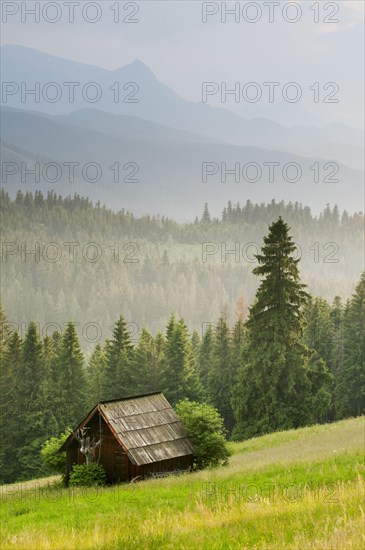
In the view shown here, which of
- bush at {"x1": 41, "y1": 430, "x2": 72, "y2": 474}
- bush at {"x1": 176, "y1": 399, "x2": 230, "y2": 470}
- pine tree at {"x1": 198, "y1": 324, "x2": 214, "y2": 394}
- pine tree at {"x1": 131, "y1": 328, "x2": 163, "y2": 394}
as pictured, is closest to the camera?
bush at {"x1": 176, "y1": 399, "x2": 230, "y2": 470}

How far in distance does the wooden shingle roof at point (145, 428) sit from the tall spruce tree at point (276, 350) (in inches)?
576

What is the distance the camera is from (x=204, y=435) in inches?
1395

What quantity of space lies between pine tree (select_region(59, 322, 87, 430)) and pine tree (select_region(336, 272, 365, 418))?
2687 centimetres

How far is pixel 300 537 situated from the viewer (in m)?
7.91

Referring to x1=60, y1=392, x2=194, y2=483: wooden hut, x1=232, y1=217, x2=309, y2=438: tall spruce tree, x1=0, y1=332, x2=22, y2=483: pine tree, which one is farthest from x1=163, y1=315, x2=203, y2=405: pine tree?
x1=60, y1=392, x2=194, y2=483: wooden hut

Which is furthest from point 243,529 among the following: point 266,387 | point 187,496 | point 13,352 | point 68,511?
point 13,352

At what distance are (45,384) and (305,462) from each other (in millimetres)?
50792

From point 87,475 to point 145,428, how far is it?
383cm

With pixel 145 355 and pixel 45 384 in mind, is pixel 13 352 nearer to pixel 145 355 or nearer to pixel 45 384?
pixel 45 384

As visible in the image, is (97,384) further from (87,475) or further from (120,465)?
(120,465)

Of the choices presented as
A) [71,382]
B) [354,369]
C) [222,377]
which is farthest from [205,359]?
[354,369]

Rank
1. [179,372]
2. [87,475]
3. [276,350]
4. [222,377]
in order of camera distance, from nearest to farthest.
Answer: [87,475], [276,350], [179,372], [222,377]

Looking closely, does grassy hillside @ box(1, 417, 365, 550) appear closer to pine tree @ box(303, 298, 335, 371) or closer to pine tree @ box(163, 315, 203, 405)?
pine tree @ box(163, 315, 203, 405)

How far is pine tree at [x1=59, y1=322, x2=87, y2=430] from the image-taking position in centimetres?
6925
